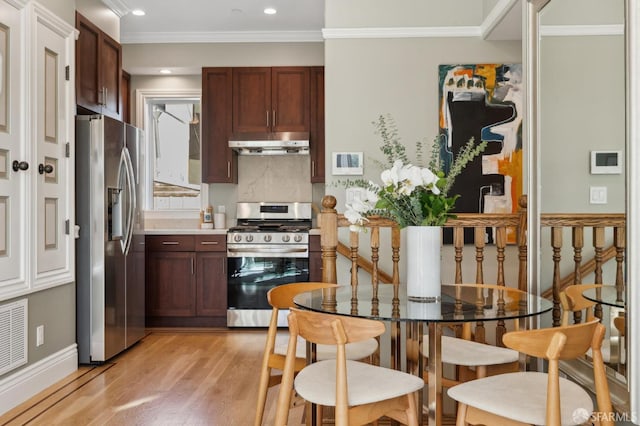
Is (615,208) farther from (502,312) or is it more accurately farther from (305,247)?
(305,247)

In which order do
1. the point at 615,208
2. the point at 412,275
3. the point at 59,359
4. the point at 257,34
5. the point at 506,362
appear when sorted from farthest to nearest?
the point at 257,34
the point at 59,359
the point at 506,362
the point at 412,275
the point at 615,208

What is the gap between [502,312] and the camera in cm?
192

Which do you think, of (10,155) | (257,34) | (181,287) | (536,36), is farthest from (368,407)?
(257,34)

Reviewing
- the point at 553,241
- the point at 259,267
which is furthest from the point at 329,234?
the point at 259,267

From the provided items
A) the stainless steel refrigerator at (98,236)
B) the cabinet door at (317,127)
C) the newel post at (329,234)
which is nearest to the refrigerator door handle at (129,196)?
the stainless steel refrigerator at (98,236)

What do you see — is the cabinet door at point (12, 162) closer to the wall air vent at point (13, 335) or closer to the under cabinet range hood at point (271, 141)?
the wall air vent at point (13, 335)

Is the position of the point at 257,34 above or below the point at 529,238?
above

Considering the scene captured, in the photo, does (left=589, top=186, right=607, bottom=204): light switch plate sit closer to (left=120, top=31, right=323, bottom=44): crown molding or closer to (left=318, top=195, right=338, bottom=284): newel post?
(left=318, top=195, right=338, bottom=284): newel post

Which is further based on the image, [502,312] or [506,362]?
[506,362]

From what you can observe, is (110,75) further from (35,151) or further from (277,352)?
(277,352)

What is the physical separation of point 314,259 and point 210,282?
105 cm

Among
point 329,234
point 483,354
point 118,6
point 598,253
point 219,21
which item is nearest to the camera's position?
point 598,253

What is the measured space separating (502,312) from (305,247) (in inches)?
133

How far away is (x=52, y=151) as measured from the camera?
3.62 m
